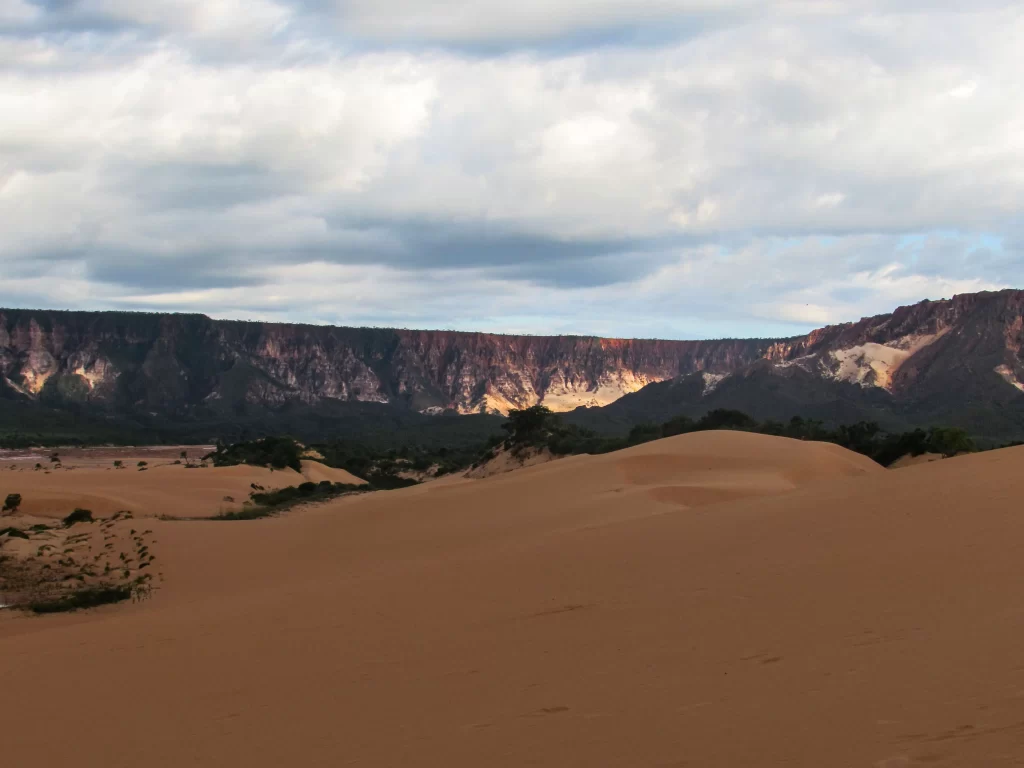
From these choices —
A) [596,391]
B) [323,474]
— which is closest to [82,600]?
[323,474]

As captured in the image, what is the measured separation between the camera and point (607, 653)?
7.26 meters

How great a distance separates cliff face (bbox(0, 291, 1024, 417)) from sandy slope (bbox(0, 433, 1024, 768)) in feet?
279

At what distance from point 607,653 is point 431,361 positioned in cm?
15472

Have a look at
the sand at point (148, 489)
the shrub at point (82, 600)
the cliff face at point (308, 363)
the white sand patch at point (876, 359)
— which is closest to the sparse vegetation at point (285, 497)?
the sand at point (148, 489)

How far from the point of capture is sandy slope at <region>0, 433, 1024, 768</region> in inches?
203

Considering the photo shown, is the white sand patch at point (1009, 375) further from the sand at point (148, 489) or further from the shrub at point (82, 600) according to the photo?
the shrub at point (82, 600)

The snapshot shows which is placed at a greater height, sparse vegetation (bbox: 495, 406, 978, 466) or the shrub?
sparse vegetation (bbox: 495, 406, 978, 466)

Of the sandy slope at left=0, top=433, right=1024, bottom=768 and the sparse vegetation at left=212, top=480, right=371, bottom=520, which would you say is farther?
the sparse vegetation at left=212, top=480, right=371, bottom=520

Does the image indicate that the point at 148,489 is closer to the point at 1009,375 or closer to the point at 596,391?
the point at 1009,375

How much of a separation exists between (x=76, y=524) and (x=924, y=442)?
1100 inches

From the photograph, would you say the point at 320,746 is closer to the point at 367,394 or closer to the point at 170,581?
the point at 170,581

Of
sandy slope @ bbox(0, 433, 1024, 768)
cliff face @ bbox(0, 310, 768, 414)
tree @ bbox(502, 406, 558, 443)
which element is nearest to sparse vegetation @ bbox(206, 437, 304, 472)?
tree @ bbox(502, 406, 558, 443)

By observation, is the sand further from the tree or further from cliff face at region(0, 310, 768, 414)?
cliff face at region(0, 310, 768, 414)

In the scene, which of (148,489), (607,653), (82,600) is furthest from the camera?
(148,489)
